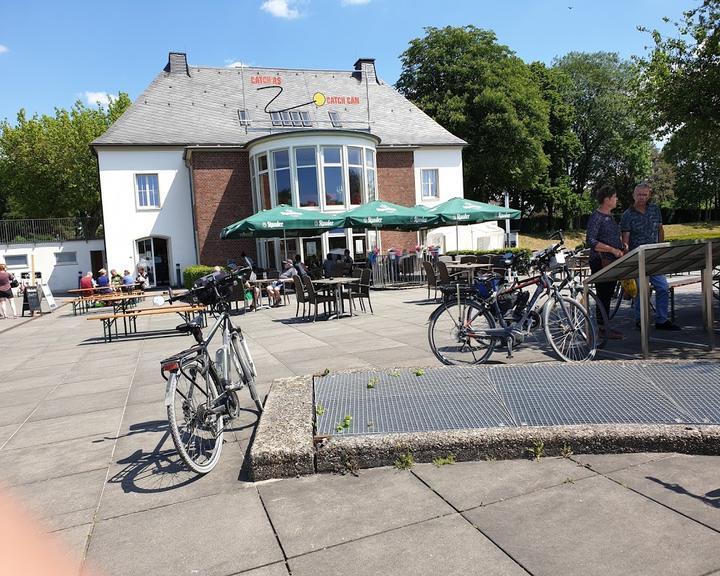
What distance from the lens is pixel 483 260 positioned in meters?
14.9

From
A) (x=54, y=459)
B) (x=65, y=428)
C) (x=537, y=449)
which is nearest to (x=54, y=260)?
(x=65, y=428)

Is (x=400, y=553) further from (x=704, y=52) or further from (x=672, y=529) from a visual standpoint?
(x=704, y=52)

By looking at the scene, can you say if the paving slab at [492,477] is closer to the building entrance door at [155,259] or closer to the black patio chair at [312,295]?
the black patio chair at [312,295]

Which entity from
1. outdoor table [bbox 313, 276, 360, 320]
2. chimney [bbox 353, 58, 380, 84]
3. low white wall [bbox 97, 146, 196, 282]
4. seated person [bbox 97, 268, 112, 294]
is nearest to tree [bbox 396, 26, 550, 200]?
chimney [bbox 353, 58, 380, 84]

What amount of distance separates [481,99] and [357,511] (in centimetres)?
3553

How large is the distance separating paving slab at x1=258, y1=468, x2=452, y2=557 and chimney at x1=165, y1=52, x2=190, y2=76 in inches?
1170

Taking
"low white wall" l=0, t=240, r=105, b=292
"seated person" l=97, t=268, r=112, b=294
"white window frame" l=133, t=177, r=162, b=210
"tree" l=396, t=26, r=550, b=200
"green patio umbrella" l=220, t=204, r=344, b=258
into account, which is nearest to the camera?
"green patio umbrella" l=220, t=204, r=344, b=258

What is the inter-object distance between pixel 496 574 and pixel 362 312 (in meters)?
9.72

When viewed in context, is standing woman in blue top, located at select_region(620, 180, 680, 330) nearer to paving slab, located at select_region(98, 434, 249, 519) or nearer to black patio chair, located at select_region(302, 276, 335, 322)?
paving slab, located at select_region(98, 434, 249, 519)

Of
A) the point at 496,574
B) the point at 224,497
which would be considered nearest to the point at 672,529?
the point at 496,574

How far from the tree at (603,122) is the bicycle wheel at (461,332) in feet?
161

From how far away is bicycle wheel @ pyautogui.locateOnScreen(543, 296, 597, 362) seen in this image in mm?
5855

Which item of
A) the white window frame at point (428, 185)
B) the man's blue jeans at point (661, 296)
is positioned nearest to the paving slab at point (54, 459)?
the man's blue jeans at point (661, 296)

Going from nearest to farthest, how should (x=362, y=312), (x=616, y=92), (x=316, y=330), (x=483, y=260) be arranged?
(x=316, y=330) < (x=362, y=312) < (x=483, y=260) < (x=616, y=92)
